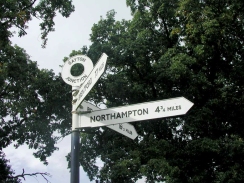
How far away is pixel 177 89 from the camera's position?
16.0m

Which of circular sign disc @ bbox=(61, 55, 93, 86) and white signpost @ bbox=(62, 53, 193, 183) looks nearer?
white signpost @ bbox=(62, 53, 193, 183)

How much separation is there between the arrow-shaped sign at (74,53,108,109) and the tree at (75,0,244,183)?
980cm

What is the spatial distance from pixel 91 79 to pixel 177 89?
1279cm

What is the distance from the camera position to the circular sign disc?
3.60 metres

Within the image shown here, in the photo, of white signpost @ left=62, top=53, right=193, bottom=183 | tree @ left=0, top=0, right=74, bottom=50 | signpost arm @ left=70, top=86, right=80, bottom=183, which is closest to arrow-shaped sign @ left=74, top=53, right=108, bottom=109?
white signpost @ left=62, top=53, right=193, bottom=183

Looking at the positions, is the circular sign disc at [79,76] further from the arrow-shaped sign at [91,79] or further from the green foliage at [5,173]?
the green foliage at [5,173]

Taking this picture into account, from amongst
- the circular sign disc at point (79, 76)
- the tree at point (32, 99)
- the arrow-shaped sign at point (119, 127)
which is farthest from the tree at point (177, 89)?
the circular sign disc at point (79, 76)

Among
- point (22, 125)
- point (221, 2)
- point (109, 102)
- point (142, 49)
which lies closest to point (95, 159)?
point (109, 102)

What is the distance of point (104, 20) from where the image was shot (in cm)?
1725

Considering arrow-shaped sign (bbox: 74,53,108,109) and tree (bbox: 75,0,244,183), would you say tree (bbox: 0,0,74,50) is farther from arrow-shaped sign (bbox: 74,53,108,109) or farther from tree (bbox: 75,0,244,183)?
arrow-shaped sign (bbox: 74,53,108,109)

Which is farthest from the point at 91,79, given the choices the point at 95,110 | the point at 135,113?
the point at 135,113

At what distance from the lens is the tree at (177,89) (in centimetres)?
1390

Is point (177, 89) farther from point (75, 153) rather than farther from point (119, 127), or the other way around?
point (75, 153)

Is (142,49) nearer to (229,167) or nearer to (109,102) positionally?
(109,102)
